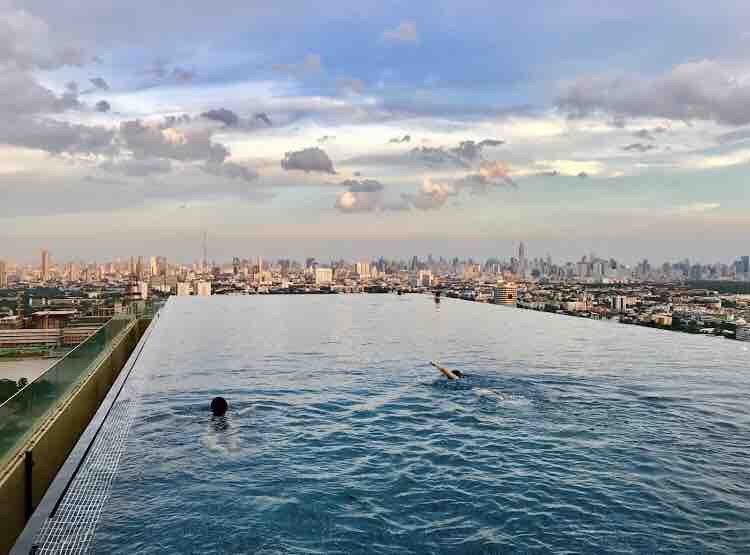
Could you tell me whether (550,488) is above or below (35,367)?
above

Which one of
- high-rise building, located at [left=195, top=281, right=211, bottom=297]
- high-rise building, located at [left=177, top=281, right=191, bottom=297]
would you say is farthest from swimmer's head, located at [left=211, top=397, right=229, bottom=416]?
high-rise building, located at [left=177, top=281, right=191, bottom=297]

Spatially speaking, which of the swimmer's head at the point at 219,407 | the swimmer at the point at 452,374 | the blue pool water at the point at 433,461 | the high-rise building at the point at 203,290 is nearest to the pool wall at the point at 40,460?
the blue pool water at the point at 433,461

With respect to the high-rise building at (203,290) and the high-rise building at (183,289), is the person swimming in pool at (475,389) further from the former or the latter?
the high-rise building at (183,289)

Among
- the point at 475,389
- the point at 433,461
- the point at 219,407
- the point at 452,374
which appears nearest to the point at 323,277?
the point at 452,374

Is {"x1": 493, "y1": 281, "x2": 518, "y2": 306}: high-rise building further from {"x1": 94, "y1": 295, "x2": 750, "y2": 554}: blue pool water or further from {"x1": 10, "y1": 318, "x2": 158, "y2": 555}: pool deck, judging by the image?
{"x1": 10, "y1": 318, "x2": 158, "y2": 555}: pool deck

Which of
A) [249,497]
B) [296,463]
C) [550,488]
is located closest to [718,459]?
[550,488]

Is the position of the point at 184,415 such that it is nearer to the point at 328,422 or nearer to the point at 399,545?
the point at 328,422

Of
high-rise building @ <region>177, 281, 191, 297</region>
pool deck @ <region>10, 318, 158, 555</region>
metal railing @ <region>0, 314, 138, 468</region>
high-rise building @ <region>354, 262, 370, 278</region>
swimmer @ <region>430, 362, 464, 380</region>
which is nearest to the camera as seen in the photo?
pool deck @ <region>10, 318, 158, 555</region>
